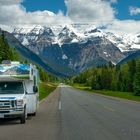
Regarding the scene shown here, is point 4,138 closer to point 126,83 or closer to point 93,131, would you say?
point 93,131

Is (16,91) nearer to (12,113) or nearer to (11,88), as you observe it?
(11,88)

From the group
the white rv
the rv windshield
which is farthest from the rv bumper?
the rv windshield

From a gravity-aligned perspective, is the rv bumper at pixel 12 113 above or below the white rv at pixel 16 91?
below

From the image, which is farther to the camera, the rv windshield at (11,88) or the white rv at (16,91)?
the rv windshield at (11,88)

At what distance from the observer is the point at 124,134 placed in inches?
656

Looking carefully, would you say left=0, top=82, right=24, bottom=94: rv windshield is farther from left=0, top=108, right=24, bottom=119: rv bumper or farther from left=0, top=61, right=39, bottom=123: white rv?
left=0, top=108, right=24, bottom=119: rv bumper

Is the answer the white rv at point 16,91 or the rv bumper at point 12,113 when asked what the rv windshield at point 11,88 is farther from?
the rv bumper at point 12,113

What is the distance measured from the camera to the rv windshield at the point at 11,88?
2242 centimetres

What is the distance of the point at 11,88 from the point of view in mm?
22828

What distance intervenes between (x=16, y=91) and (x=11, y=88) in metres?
0.41

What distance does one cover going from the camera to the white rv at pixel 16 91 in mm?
20953

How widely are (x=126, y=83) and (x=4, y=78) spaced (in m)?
122

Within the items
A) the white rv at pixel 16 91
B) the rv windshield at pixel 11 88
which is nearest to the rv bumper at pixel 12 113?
the white rv at pixel 16 91

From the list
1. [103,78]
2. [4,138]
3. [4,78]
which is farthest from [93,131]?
[103,78]
